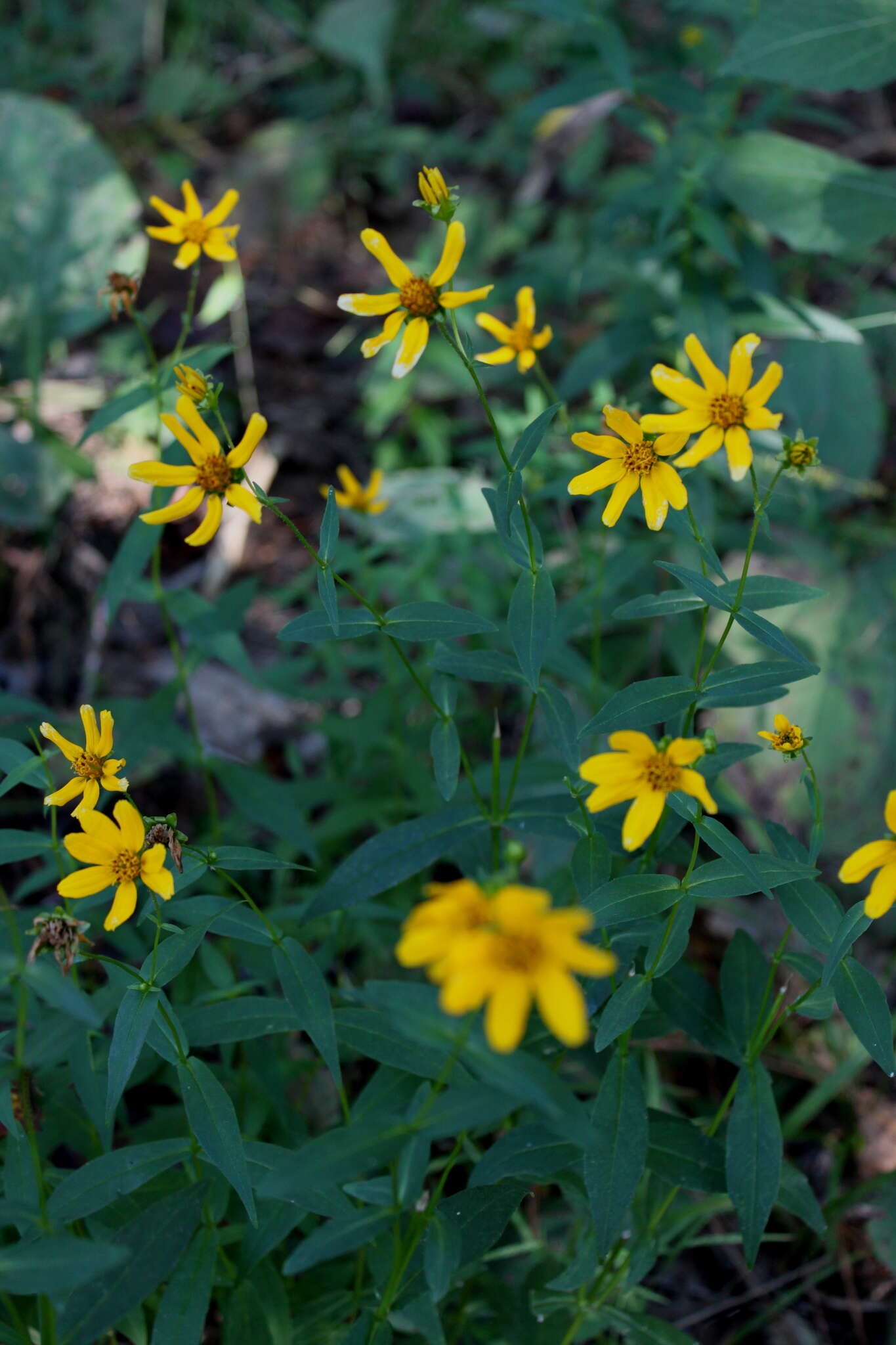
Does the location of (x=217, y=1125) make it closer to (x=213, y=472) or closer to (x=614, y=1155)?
(x=614, y=1155)

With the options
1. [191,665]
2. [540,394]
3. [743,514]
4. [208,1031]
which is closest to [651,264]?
[540,394]

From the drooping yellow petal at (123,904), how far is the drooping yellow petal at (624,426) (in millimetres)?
887

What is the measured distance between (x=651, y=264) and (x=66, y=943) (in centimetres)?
246

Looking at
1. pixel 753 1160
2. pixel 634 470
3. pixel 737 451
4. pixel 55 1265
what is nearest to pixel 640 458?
pixel 634 470

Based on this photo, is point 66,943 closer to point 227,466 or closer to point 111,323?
point 227,466

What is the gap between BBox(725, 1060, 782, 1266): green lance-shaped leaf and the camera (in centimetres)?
141

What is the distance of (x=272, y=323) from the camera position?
4297mm

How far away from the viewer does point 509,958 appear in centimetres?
92

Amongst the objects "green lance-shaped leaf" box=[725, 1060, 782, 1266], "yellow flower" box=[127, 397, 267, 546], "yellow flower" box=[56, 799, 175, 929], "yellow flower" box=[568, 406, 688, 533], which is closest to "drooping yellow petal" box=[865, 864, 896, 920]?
"green lance-shaped leaf" box=[725, 1060, 782, 1266]

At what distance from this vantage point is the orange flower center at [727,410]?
4.94 feet

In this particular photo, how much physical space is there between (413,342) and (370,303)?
0.09 meters

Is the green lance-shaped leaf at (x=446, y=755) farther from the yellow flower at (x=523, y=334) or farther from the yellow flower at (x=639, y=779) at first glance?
the yellow flower at (x=523, y=334)

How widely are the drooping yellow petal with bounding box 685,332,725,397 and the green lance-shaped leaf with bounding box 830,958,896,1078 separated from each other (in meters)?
0.84

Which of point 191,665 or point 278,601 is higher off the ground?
point 191,665
